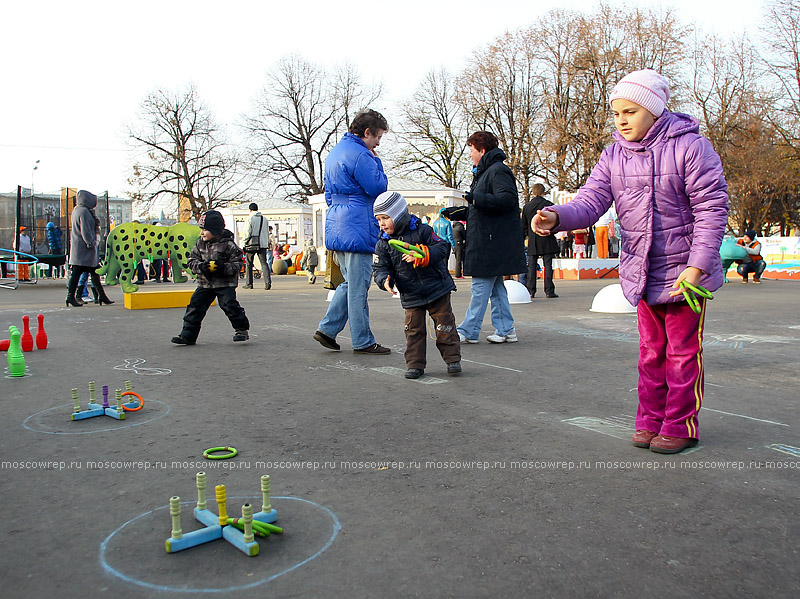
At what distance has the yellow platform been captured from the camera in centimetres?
1163

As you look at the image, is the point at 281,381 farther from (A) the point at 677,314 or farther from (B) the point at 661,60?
(B) the point at 661,60

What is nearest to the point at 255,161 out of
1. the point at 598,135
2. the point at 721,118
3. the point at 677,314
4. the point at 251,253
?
the point at 598,135

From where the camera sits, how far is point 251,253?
1716 cm

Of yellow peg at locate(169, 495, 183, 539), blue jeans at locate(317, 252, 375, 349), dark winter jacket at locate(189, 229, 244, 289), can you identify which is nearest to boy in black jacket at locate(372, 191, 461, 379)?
blue jeans at locate(317, 252, 375, 349)

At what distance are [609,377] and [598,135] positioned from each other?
31808 mm

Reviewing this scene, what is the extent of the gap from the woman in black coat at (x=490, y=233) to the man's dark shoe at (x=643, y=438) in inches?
133

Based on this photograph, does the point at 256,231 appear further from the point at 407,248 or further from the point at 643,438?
the point at 643,438

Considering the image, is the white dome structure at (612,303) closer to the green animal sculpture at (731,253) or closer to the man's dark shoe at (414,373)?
the man's dark shoe at (414,373)

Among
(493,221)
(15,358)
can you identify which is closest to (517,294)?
(493,221)

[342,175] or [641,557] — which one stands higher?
[342,175]

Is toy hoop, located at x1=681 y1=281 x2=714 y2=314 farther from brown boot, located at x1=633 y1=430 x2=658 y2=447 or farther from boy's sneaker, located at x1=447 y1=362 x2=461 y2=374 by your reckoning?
boy's sneaker, located at x1=447 y1=362 x2=461 y2=374

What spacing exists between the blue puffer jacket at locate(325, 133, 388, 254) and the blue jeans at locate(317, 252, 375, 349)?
14cm

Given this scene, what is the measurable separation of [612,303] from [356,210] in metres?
5.18

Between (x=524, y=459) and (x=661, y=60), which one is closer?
(x=524, y=459)
